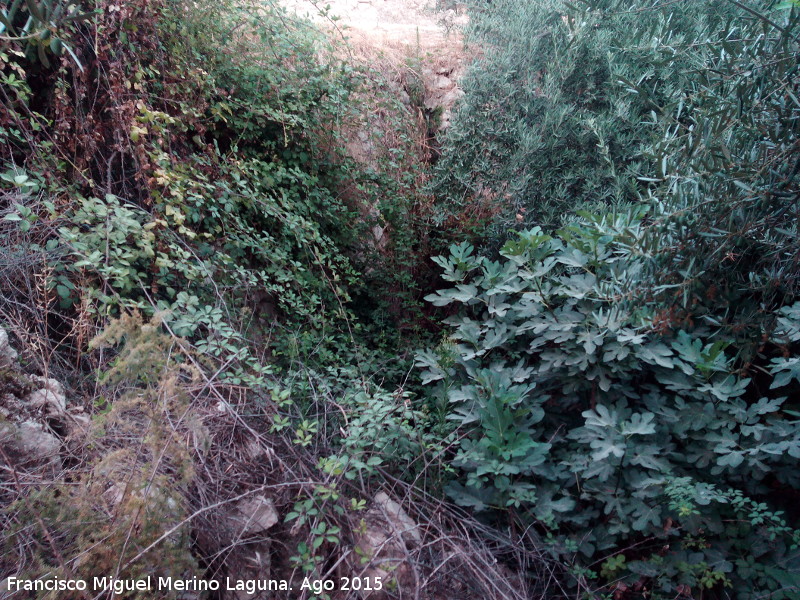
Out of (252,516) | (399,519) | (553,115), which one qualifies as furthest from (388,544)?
(553,115)

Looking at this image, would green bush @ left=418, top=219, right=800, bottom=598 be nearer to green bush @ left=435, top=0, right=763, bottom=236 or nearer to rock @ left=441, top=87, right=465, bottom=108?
green bush @ left=435, top=0, right=763, bottom=236

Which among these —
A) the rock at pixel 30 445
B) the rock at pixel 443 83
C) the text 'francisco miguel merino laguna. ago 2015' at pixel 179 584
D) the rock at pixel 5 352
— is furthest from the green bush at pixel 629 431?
the rock at pixel 443 83

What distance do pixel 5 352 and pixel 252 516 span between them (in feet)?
4.40

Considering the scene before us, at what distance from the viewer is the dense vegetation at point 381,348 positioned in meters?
2.38

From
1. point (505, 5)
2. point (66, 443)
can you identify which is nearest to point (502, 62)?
point (505, 5)

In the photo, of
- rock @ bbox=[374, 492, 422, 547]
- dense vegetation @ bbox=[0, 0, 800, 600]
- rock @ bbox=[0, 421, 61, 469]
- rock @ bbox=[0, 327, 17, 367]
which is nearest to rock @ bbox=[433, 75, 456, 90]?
dense vegetation @ bbox=[0, 0, 800, 600]

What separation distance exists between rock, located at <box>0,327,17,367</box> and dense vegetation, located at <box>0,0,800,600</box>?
15 cm

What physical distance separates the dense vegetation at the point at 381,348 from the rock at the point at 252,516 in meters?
0.08

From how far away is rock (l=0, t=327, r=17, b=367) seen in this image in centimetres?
247

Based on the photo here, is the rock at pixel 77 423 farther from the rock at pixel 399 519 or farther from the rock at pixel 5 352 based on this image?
the rock at pixel 399 519

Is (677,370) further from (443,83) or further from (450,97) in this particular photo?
(443,83)

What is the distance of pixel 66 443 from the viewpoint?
248cm

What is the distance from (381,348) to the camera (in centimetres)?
448

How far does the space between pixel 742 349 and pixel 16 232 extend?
12.5 feet
